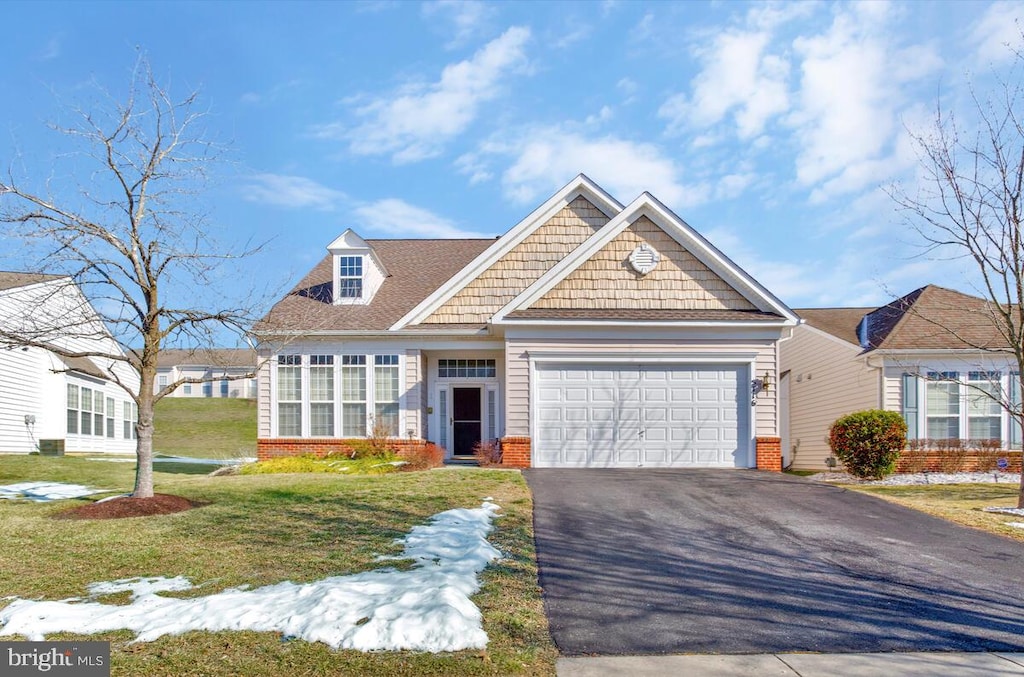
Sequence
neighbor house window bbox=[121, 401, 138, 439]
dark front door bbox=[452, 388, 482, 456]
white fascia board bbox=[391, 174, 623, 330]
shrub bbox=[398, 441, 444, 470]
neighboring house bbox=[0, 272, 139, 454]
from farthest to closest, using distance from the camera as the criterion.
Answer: neighbor house window bbox=[121, 401, 138, 439] < neighboring house bbox=[0, 272, 139, 454] < dark front door bbox=[452, 388, 482, 456] < white fascia board bbox=[391, 174, 623, 330] < shrub bbox=[398, 441, 444, 470]

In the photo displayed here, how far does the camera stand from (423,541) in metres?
9.25

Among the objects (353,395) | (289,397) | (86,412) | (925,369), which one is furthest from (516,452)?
(86,412)

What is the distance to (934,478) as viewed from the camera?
18.8 m

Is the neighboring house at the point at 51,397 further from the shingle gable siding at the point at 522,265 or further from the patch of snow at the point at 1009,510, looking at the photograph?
the patch of snow at the point at 1009,510

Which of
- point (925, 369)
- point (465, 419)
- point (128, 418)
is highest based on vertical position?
point (925, 369)

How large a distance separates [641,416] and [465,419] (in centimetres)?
513

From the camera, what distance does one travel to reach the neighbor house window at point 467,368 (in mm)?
20500

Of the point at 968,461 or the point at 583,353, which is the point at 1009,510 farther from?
the point at 583,353

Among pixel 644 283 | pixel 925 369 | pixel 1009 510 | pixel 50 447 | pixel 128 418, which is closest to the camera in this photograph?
pixel 1009 510

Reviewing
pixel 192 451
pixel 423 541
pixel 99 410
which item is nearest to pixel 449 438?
pixel 423 541

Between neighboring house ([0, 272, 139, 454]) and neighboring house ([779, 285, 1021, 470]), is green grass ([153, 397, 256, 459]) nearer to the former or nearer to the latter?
neighboring house ([0, 272, 139, 454])

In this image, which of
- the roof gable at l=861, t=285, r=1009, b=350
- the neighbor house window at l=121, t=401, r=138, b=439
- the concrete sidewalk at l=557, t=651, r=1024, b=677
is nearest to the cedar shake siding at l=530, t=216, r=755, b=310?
the roof gable at l=861, t=285, r=1009, b=350

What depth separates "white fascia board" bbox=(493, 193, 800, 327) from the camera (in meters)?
17.9

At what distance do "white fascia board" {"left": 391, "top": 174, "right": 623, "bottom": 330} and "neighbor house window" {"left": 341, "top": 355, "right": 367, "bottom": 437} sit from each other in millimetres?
1441
